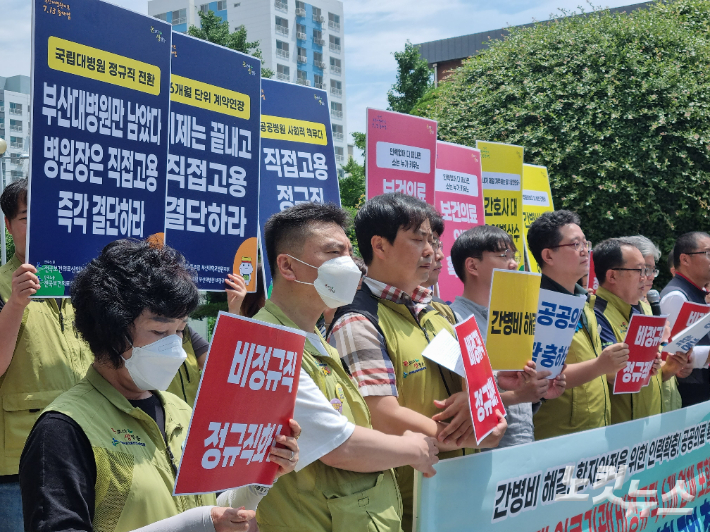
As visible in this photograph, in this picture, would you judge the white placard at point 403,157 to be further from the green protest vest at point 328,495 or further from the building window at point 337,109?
the building window at point 337,109

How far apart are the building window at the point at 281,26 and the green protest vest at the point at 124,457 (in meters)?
61.2

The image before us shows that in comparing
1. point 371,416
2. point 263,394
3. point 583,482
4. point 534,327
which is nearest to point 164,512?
point 263,394

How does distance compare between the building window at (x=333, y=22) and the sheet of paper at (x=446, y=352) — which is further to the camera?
the building window at (x=333, y=22)

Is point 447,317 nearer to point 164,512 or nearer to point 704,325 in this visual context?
point 164,512

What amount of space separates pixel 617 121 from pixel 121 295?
9221 millimetres

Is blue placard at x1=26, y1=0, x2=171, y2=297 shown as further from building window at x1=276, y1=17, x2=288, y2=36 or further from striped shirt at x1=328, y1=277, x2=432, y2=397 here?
building window at x1=276, y1=17, x2=288, y2=36

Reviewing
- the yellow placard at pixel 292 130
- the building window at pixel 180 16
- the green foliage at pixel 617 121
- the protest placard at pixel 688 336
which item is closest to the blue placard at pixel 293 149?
the yellow placard at pixel 292 130

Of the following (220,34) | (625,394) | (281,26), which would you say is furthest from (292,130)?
(281,26)

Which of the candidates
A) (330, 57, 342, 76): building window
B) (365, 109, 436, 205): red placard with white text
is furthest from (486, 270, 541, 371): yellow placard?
(330, 57, 342, 76): building window

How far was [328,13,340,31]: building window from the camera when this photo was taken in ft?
217

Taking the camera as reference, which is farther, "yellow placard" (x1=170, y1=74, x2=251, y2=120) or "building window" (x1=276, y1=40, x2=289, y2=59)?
"building window" (x1=276, y1=40, x2=289, y2=59)

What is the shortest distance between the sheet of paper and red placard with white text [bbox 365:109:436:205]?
204cm

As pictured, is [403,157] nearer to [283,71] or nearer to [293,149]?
[293,149]

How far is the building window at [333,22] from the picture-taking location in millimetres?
66250
